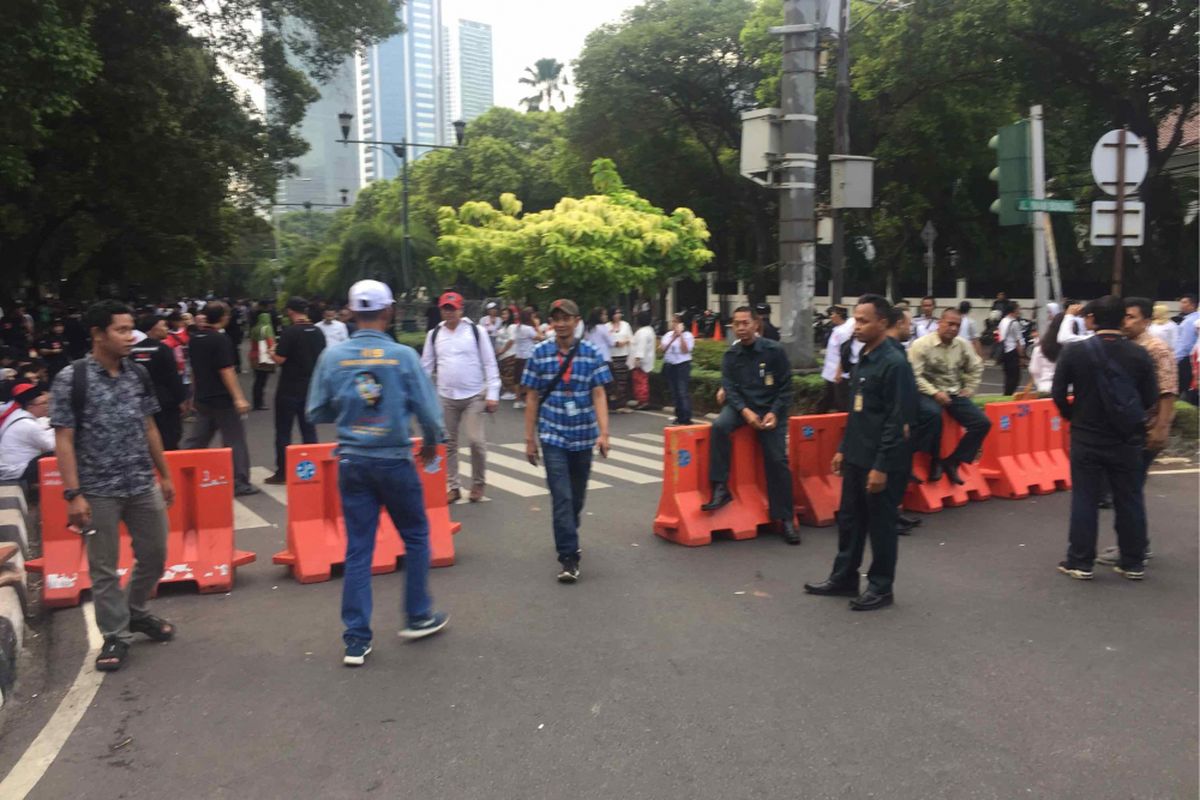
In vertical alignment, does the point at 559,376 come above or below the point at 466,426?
above

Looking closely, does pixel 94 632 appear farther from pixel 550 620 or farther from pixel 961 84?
pixel 961 84

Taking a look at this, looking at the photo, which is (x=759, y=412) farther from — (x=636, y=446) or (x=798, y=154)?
(x=636, y=446)

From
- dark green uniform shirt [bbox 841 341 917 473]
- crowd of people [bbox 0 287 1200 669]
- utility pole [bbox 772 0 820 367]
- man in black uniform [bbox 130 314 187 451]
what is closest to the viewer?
crowd of people [bbox 0 287 1200 669]

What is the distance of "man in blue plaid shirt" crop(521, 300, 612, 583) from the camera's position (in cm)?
638

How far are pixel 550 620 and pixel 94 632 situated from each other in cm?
253

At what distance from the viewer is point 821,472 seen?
8.07 m

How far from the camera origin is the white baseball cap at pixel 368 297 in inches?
191

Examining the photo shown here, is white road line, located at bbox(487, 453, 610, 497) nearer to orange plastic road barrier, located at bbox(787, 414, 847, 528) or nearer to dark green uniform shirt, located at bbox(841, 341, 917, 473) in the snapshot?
orange plastic road barrier, located at bbox(787, 414, 847, 528)

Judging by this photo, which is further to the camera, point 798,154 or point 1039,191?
point 798,154

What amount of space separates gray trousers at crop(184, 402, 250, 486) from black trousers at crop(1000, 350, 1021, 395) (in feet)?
36.9

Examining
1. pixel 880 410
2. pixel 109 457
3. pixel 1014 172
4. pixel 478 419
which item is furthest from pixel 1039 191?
pixel 109 457

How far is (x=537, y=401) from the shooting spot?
6543 millimetres

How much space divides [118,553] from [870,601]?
13.2ft

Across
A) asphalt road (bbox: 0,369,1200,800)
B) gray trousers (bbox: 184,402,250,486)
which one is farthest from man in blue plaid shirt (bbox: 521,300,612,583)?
gray trousers (bbox: 184,402,250,486)
